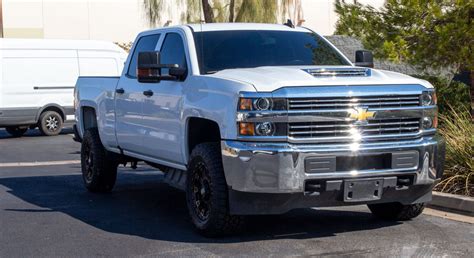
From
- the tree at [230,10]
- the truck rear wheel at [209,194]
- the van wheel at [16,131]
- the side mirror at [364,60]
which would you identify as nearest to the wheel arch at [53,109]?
the van wheel at [16,131]

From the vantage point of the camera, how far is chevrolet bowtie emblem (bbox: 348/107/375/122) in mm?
7195

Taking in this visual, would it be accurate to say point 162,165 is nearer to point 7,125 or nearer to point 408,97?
point 408,97

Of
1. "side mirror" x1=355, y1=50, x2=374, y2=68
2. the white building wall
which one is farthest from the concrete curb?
the white building wall

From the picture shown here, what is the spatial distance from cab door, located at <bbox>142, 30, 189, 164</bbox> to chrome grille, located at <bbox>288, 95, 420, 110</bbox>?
1.45 m

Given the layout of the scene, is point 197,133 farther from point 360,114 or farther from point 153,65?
point 360,114

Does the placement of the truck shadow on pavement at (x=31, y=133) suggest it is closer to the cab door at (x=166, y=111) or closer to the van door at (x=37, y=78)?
the van door at (x=37, y=78)

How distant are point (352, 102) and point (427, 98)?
0.84 m

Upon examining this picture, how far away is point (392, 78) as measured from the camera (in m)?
7.54

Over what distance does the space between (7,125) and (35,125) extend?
1.00 metres

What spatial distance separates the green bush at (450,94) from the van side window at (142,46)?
5597 mm

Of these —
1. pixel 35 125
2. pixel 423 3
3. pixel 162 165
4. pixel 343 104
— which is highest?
pixel 423 3

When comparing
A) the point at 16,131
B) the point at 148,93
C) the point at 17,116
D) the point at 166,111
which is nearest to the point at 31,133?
the point at 16,131

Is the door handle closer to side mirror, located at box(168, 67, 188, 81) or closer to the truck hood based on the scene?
side mirror, located at box(168, 67, 188, 81)

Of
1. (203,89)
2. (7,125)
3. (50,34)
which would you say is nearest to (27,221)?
(203,89)
